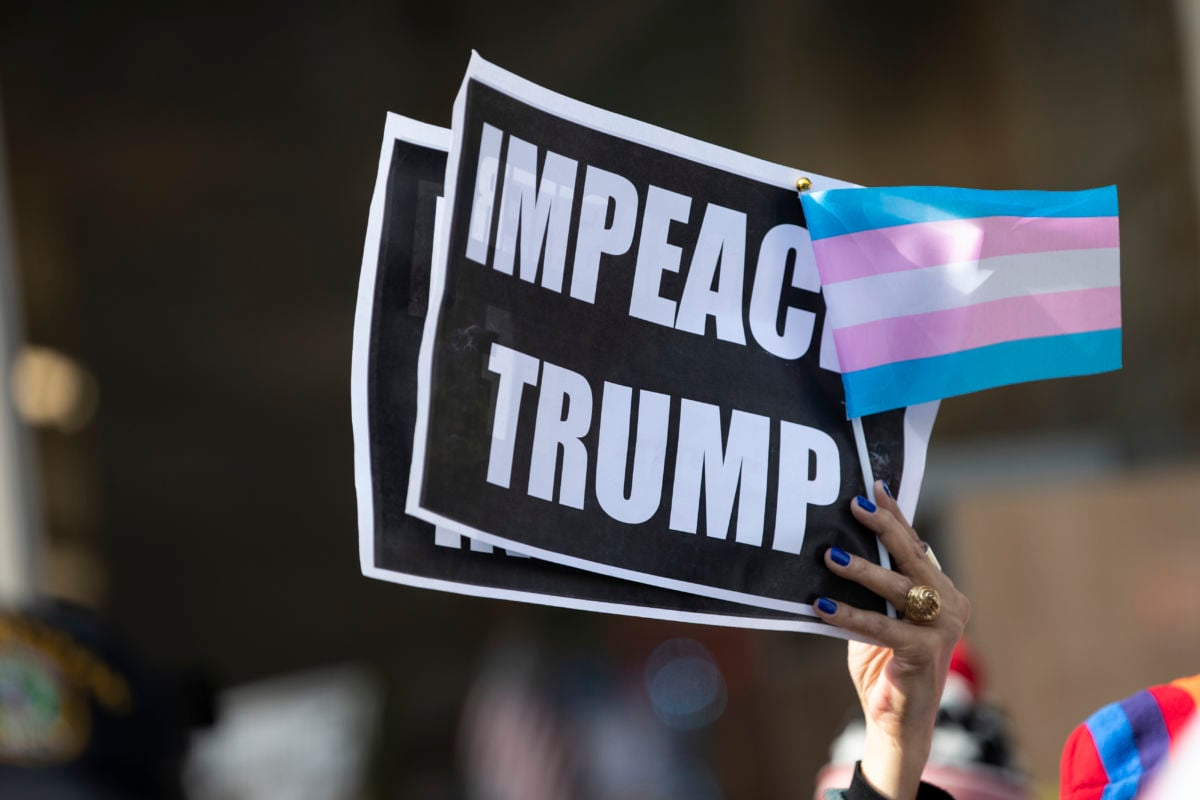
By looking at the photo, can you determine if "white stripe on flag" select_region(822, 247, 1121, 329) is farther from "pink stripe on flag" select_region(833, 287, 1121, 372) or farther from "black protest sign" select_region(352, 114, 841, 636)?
"black protest sign" select_region(352, 114, 841, 636)

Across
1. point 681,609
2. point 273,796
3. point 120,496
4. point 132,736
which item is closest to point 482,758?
point 273,796

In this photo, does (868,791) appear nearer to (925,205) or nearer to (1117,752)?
(1117,752)

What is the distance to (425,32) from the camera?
577 centimetres

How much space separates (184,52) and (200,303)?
1.50m

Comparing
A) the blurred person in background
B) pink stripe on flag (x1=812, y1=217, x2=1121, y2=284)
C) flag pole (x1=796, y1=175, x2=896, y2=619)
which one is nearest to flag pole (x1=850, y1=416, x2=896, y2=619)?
flag pole (x1=796, y1=175, x2=896, y2=619)

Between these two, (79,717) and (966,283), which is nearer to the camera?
(966,283)

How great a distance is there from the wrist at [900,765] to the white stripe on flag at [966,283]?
367 mm

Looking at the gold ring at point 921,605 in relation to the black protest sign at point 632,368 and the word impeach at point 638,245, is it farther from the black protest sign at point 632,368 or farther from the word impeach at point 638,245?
the word impeach at point 638,245

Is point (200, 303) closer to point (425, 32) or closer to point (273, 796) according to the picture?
point (425, 32)

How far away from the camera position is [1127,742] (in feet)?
3.52

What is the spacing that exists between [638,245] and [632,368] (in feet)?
0.35

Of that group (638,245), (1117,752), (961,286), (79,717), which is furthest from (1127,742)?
(79,717)

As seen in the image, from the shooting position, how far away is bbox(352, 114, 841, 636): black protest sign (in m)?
1.01

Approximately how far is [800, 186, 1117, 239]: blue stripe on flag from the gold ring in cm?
32
